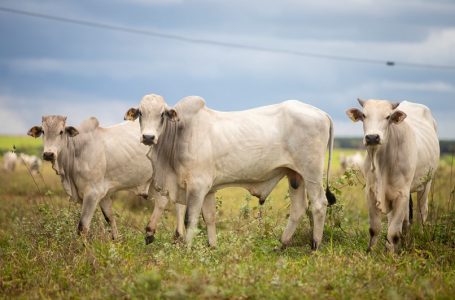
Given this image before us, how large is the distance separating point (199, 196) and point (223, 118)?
4.30ft

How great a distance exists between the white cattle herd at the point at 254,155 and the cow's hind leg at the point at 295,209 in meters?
0.02

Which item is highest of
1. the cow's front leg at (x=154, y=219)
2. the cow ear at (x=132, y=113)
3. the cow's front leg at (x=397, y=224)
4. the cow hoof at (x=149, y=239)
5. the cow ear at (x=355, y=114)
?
the cow ear at (x=355, y=114)

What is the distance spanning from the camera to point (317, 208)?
10.1m

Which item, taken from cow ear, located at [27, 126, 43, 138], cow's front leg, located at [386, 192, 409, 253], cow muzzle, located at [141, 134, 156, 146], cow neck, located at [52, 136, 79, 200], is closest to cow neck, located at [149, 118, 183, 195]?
cow muzzle, located at [141, 134, 156, 146]

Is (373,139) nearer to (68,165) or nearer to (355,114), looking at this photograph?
(355,114)

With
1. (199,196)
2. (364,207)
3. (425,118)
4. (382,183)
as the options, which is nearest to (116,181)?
(199,196)

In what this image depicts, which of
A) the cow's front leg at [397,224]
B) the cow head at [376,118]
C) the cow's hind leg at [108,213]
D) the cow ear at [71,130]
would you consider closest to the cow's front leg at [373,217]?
the cow's front leg at [397,224]

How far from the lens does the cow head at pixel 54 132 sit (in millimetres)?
10508

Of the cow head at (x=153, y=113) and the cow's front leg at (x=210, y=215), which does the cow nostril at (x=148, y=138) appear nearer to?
the cow head at (x=153, y=113)

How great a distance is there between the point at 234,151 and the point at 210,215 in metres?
1.14

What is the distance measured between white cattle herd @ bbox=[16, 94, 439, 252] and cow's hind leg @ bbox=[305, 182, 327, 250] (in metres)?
0.01

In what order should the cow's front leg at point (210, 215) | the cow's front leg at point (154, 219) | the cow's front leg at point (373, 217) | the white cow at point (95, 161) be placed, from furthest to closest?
the cow's front leg at point (154, 219) < the white cow at point (95, 161) < the cow's front leg at point (210, 215) < the cow's front leg at point (373, 217)

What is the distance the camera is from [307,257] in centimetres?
941

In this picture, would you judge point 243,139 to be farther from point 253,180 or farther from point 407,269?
point 407,269
